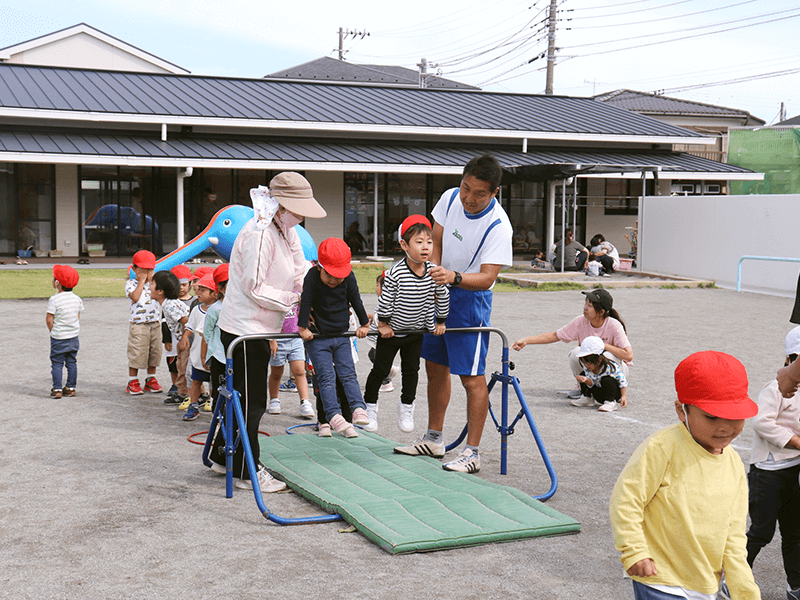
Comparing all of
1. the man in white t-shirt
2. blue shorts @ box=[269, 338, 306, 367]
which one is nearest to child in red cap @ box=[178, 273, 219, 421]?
blue shorts @ box=[269, 338, 306, 367]

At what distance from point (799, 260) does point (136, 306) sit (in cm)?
1510

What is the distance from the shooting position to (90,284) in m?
19.5

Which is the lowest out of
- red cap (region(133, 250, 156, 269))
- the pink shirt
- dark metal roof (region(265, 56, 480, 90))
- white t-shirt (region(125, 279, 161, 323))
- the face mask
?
the pink shirt

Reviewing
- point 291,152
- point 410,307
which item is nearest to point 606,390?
point 410,307

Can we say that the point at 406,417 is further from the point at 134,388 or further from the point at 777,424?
the point at 134,388

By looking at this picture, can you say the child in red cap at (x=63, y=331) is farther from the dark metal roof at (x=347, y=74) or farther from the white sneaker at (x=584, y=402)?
the dark metal roof at (x=347, y=74)

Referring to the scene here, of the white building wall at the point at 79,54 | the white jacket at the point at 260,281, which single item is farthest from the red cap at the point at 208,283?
the white building wall at the point at 79,54

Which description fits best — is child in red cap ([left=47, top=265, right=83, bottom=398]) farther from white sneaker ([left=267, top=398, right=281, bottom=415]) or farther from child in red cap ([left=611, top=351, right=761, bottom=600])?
child in red cap ([left=611, top=351, right=761, bottom=600])

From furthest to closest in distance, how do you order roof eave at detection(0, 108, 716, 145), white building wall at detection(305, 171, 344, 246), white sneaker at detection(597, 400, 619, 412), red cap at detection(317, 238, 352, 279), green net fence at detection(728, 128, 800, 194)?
green net fence at detection(728, 128, 800, 194) < white building wall at detection(305, 171, 344, 246) < roof eave at detection(0, 108, 716, 145) < white sneaker at detection(597, 400, 619, 412) < red cap at detection(317, 238, 352, 279)

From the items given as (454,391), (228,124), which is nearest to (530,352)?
(454,391)

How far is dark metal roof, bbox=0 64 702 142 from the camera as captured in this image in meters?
26.0

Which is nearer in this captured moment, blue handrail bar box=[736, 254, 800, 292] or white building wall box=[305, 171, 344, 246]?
blue handrail bar box=[736, 254, 800, 292]

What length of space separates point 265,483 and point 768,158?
110 ft

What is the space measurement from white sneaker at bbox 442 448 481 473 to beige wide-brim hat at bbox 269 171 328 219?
1.93 m
